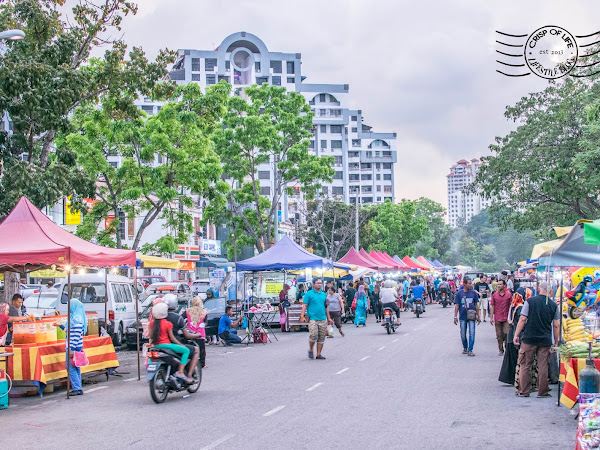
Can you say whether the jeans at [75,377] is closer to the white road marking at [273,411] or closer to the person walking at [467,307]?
the white road marking at [273,411]

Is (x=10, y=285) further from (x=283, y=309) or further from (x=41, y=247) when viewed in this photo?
(x=283, y=309)

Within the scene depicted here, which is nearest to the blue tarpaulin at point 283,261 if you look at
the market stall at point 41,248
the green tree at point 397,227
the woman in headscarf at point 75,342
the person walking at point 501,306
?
the person walking at point 501,306

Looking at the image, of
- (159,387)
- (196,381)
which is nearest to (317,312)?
(196,381)

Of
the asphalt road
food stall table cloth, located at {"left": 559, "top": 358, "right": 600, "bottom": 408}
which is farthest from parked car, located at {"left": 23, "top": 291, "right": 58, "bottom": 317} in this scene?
food stall table cloth, located at {"left": 559, "top": 358, "right": 600, "bottom": 408}

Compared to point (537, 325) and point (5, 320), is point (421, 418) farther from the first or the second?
point (5, 320)

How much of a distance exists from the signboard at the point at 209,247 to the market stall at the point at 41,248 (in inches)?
2096

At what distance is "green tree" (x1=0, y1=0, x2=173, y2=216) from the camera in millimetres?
19766

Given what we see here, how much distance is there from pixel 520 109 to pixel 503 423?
32.4 meters

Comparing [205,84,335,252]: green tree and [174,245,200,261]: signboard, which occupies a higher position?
[205,84,335,252]: green tree

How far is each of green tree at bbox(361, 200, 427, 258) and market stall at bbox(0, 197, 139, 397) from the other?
7266 centimetres

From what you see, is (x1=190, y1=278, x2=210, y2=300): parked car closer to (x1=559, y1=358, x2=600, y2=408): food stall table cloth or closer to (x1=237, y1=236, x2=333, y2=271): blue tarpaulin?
Result: (x1=237, y1=236, x2=333, y2=271): blue tarpaulin

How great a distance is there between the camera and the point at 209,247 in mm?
70875

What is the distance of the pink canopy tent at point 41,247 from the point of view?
13938 millimetres

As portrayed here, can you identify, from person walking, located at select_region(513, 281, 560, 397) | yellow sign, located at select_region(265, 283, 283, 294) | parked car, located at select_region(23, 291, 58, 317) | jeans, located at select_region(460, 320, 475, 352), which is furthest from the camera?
yellow sign, located at select_region(265, 283, 283, 294)
